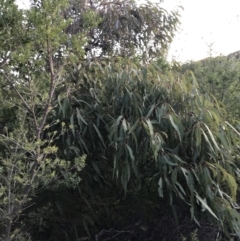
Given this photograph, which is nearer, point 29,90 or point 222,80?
point 29,90

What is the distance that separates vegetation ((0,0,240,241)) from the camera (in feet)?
16.5

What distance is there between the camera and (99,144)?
20.8 feet

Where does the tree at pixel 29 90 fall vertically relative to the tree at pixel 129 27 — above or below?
below

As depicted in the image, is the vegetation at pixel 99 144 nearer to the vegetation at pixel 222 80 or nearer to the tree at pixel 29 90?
the tree at pixel 29 90

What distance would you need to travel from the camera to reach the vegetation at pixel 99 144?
16.5 feet

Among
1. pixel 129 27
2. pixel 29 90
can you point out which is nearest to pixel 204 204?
pixel 29 90

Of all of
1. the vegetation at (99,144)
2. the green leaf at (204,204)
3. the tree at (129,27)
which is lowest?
the green leaf at (204,204)

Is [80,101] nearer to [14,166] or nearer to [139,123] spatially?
[139,123]

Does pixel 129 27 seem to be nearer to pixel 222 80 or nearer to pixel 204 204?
pixel 222 80

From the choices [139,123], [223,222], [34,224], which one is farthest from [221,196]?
[34,224]

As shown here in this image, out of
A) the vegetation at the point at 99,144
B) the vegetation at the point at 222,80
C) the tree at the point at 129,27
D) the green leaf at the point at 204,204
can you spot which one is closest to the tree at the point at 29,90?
the vegetation at the point at 99,144

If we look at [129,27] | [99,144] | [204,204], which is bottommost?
[204,204]

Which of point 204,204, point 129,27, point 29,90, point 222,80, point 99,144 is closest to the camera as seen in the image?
point 29,90

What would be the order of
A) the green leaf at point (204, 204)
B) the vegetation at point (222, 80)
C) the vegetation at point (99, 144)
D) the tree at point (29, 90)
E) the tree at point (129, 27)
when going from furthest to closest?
the tree at point (129, 27) → the vegetation at point (222, 80) → the green leaf at point (204, 204) → the vegetation at point (99, 144) → the tree at point (29, 90)
